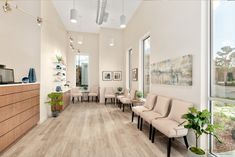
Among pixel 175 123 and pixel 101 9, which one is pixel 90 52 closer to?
pixel 101 9

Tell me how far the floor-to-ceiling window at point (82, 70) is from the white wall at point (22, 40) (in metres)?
4.90

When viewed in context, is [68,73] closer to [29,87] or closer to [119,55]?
[119,55]

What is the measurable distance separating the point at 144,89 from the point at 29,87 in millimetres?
4121

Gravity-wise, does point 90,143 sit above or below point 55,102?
below

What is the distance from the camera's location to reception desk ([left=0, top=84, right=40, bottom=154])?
2.89m

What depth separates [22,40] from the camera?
192 inches

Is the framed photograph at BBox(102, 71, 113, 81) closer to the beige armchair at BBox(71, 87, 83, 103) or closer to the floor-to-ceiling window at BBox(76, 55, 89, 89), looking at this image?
the floor-to-ceiling window at BBox(76, 55, 89, 89)

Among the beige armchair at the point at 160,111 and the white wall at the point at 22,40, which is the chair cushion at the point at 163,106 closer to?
the beige armchair at the point at 160,111

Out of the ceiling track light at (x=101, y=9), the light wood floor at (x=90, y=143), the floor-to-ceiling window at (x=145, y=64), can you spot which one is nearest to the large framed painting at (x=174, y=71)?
the floor-to-ceiling window at (x=145, y=64)

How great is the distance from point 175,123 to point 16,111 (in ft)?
11.5

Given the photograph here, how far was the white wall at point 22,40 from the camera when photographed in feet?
15.7

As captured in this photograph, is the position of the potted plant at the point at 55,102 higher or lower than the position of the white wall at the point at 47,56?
lower

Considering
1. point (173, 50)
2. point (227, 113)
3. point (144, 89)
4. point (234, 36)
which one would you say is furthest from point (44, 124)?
point (234, 36)

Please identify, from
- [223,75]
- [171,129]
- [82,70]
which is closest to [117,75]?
[82,70]
